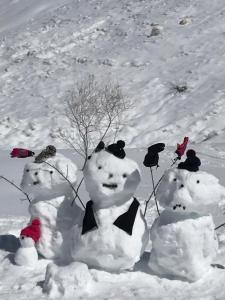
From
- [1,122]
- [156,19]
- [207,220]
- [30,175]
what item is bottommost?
[156,19]

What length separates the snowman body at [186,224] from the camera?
575 centimetres

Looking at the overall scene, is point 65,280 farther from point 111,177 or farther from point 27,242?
point 111,177

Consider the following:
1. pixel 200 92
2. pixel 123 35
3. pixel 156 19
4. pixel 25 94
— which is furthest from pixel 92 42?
pixel 200 92

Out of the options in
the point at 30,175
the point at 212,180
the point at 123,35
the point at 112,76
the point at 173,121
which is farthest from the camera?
the point at 123,35

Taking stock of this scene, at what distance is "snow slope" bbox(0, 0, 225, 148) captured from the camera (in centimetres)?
2131

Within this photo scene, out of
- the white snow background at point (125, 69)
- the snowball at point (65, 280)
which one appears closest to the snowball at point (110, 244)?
the snowball at point (65, 280)

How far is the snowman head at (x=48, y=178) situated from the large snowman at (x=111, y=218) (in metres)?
0.53

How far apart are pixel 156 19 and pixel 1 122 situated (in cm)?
1107

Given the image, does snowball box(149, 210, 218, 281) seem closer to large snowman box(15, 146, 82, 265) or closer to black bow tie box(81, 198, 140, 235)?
black bow tie box(81, 198, 140, 235)

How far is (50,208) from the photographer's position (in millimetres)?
6578

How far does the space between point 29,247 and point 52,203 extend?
0.55 meters

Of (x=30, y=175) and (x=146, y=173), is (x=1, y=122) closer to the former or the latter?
A: (x=146, y=173)

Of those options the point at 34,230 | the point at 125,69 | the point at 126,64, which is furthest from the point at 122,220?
the point at 126,64

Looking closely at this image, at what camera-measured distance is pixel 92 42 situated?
95.8ft
